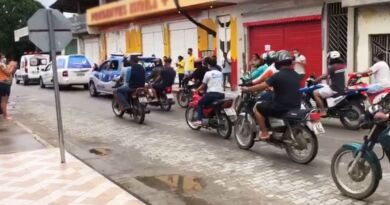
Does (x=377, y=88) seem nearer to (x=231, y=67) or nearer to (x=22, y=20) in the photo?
(x=231, y=67)

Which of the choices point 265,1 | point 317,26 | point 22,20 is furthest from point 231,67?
point 22,20

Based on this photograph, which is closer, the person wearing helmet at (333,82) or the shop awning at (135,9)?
the person wearing helmet at (333,82)

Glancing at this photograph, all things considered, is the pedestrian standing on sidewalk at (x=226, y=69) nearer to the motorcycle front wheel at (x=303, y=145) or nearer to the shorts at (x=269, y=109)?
the shorts at (x=269, y=109)

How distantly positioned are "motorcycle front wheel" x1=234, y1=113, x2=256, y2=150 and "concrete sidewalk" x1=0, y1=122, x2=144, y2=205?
8.76ft

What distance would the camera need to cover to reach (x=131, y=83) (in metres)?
12.5

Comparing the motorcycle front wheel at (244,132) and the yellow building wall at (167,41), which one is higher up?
the yellow building wall at (167,41)

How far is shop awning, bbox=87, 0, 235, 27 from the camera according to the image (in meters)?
22.0

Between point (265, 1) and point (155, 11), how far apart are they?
24.3 feet

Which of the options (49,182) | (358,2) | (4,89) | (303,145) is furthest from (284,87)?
(358,2)

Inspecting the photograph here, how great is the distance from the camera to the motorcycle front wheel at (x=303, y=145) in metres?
7.38

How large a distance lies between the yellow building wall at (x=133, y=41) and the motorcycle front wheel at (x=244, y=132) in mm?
21269

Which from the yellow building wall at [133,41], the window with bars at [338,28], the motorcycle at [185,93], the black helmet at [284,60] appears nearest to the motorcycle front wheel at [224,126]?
the black helmet at [284,60]

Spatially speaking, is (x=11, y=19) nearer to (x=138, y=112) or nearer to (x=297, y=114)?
(x=138, y=112)

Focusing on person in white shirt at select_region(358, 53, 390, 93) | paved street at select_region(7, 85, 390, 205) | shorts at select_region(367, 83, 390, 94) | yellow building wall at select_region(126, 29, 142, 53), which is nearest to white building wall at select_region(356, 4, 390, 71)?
person in white shirt at select_region(358, 53, 390, 93)
